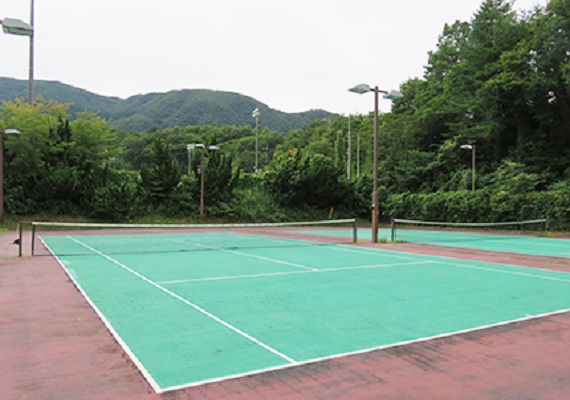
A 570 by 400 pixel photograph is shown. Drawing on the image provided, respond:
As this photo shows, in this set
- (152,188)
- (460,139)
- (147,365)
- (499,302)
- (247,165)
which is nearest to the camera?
(147,365)

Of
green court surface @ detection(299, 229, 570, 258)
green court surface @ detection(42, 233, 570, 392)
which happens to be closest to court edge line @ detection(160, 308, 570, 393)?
green court surface @ detection(42, 233, 570, 392)

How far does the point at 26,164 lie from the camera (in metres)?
25.9

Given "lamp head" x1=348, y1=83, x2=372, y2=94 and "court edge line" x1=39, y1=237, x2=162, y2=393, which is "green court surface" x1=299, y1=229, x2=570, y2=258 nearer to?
"lamp head" x1=348, y1=83, x2=372, y2=94

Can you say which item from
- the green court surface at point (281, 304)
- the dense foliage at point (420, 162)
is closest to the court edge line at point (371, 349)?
the green court surface at point (281, 304)

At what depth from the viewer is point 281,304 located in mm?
6559

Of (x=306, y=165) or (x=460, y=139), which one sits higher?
(x=460, y=139)

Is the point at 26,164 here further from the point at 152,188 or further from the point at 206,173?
the point at 206,173

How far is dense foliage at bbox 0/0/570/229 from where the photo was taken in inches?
1055

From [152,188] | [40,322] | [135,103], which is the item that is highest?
[135,103]

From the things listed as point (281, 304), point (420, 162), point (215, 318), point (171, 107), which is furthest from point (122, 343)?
point (171, 107)

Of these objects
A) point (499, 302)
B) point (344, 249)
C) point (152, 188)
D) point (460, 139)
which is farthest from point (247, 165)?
point (499, 302)

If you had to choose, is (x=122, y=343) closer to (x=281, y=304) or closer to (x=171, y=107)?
(x=281, y=304)

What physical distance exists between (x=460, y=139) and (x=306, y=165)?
45.0ft

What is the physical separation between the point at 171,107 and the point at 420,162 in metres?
98.2
